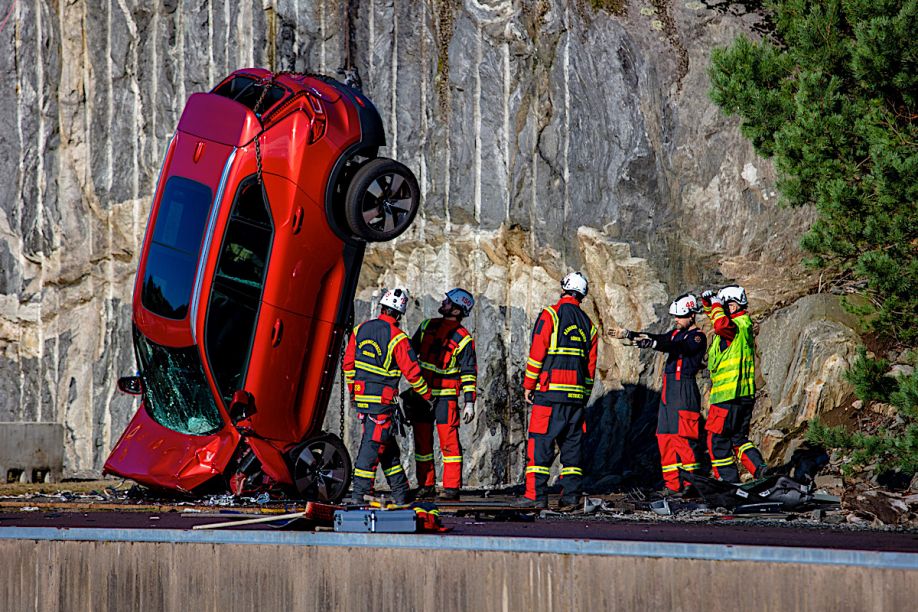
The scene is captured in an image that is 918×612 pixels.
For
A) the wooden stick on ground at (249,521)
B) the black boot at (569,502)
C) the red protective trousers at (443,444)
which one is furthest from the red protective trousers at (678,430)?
the wooden stick on ground at (249,521)

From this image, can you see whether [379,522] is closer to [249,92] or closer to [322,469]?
[322,469]

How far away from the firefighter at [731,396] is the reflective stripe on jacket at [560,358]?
4.05ft

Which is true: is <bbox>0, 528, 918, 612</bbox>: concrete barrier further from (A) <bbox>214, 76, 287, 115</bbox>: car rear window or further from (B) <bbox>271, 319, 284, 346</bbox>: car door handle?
(A) <bbox>214, 76, 287, 115</bbox>: car rear window

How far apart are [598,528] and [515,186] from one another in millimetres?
6187

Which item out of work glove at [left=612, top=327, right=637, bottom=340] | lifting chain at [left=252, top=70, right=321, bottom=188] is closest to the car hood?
lifting chain at [left=252, top=70, right=321, bottom=188]

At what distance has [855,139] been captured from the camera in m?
10.2

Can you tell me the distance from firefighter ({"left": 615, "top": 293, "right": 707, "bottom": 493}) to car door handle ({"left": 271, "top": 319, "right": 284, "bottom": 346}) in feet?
9.49

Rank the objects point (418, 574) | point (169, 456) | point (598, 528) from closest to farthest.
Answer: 1. point (418, 574)
2. point (598, 528)
3. point (169, 456)

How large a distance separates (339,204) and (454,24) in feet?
16.0

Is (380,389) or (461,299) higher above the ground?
(461,299)

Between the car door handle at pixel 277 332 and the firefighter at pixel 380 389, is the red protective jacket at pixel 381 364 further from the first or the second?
the car door handle at pixel 277 332

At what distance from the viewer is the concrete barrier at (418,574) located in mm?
5520

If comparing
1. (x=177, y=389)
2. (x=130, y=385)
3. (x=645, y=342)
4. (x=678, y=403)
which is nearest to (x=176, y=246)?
(x=177, y=389)

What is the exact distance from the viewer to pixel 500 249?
13750 millimetres
